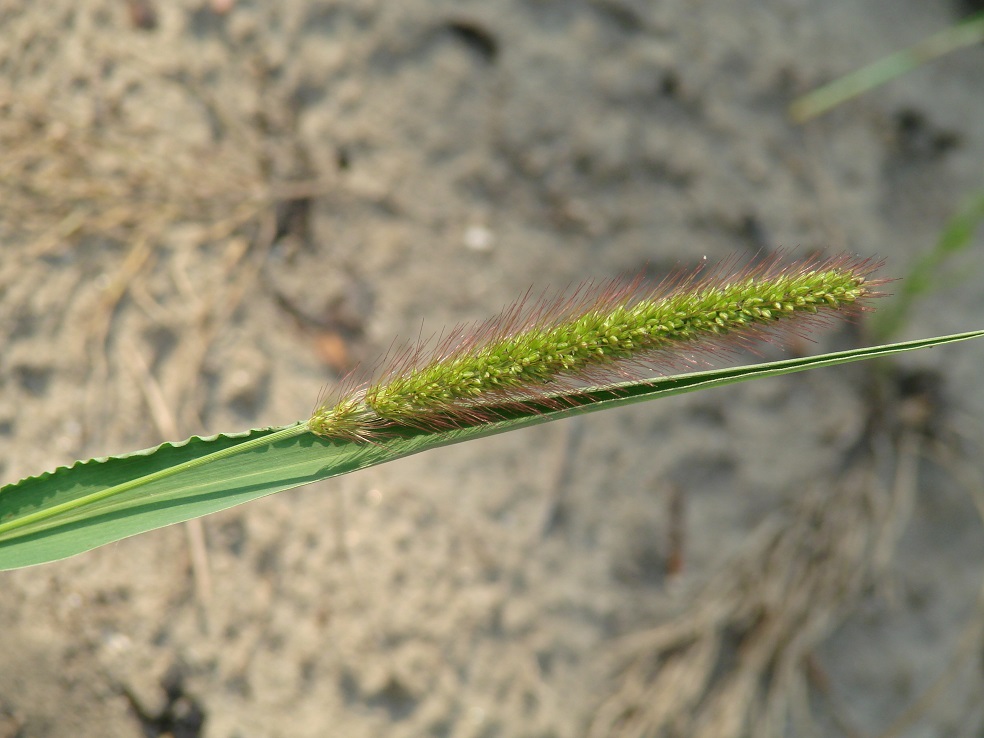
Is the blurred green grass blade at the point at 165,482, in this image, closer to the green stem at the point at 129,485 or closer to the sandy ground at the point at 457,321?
the green stem at the point at 129,485

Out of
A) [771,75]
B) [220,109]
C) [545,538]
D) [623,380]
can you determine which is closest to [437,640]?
[545,538]

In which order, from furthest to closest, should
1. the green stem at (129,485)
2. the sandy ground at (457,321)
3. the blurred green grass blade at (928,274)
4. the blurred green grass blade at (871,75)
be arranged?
the blurred green grass blade at (871,75)
the blurred green grass blade at (928,274)
the sandy ground at (457,321)
the green stem at (129,485)

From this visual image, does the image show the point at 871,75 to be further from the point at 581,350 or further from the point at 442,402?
the point at 442,402

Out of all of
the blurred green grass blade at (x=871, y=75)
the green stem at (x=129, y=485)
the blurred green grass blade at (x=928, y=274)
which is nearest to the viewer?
the green stem at (x=129, y=485)

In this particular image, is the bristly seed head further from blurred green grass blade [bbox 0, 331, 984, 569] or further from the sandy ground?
the sandy ground

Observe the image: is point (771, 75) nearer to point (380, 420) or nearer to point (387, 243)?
point (387, 243)

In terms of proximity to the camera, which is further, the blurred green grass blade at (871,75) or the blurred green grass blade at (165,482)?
the blurred green grass blade at (871,75)

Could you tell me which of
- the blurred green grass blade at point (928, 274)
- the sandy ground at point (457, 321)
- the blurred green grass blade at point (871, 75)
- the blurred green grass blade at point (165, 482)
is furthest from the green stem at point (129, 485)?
the blurred green grass blade at point (871, 75)
